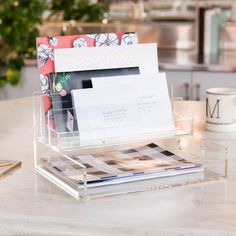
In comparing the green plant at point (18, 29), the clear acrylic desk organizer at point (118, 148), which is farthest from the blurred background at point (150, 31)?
the clear acrylic desk organizer at point (118, 148)

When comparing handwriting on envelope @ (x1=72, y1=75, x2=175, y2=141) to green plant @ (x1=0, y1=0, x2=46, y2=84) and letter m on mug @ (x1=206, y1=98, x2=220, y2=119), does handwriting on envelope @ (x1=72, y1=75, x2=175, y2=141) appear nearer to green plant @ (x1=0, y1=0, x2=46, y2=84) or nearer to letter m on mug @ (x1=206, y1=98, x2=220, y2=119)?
letter m on mug @ (x1=206, y1=98, x2=220, y2=119)

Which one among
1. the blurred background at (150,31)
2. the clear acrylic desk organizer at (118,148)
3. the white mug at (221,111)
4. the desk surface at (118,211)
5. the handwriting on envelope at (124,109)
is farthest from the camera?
the blurred background at (150,31)

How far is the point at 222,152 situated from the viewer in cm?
174

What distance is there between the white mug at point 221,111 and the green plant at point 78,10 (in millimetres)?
2350

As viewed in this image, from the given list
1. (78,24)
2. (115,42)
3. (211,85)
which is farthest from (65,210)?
(78,24)

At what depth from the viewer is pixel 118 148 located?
5.71ft

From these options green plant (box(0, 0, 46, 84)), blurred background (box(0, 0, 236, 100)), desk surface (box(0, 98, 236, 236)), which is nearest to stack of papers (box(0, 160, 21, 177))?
desk surface (box(0, 98, 236, 236))

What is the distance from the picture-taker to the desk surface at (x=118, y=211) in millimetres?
1243

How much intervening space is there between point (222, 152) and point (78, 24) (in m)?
2.56

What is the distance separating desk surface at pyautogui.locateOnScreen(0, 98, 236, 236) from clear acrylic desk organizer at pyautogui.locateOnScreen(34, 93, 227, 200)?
0.03 metres

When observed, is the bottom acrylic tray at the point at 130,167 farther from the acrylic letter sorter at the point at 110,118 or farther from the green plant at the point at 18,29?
the green plant at the point at 18,29

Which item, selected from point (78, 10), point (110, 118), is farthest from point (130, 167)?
point (78, 10)

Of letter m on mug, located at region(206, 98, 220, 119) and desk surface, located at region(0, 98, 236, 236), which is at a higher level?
letter m on mug, located at region(206, 98, 220, 119)

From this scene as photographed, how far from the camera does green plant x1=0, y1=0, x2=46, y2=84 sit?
3838 millimetres
